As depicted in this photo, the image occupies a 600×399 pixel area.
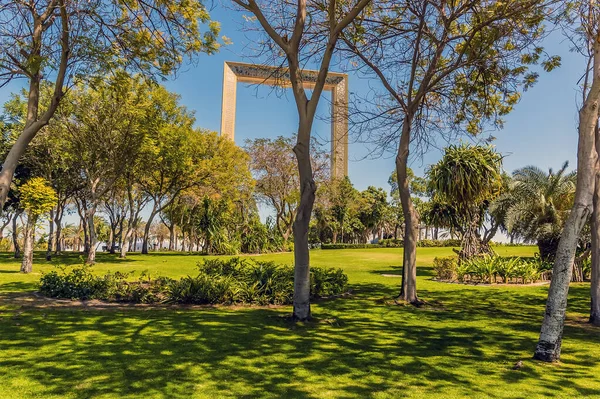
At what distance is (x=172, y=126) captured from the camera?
Answer: 78.5 feet

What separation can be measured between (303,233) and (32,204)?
520 inches

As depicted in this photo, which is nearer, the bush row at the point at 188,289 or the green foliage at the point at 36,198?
the bush row at the point at 188,289

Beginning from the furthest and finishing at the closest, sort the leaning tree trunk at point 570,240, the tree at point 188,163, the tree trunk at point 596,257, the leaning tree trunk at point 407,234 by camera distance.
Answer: the tree at point 188,163
the leaning tree trunk at point 407,234
the tree trunk at point 596,257
the leaning tree trunk at point 570,240

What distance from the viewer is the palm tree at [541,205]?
1800cm

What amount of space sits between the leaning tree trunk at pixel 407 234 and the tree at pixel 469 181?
8.31 metres

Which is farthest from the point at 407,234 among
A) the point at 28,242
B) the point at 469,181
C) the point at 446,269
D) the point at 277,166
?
the point at 277,166

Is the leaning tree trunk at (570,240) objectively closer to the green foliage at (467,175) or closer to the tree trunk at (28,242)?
the green foliage at (467,175)

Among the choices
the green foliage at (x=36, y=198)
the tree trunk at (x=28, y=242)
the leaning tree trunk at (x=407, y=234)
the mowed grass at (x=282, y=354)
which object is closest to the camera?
the mowed grass at (x=282, y=354)

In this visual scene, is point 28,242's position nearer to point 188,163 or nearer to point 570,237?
point 188,163

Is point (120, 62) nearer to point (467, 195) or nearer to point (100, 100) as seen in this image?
point (100, 100)

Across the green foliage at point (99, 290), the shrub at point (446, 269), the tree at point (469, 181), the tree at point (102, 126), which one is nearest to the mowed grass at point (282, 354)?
the green foliage at point (99, 290)

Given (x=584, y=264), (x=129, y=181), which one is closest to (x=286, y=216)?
(x=129, y=181)

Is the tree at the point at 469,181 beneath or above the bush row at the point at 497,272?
above

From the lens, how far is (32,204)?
15266 millimetres
